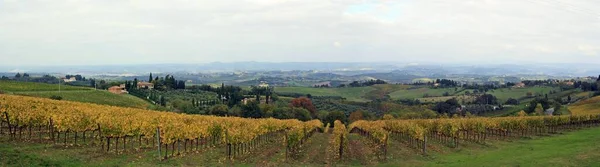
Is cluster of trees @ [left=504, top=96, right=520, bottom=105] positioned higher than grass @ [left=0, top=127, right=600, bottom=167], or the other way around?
grass @ [left=0, top=127, right=600, bottom=167]

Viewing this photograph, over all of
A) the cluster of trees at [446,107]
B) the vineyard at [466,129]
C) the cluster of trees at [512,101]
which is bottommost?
the cluster of trees at [446,107]

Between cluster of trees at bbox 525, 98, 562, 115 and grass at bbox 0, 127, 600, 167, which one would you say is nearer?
grass at bbox 0, 127, 600, 167

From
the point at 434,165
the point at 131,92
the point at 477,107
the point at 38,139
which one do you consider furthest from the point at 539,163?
the point at 477,107

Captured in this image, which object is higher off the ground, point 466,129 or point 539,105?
point 466,129

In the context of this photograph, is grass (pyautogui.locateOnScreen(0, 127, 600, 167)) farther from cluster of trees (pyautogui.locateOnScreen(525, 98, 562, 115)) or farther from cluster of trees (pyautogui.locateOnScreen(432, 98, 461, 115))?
cluster of trees (pyautogui.locateOnScreen(432, 98, 461, 115))

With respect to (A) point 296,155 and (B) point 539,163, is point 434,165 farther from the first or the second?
(A) point 296,155

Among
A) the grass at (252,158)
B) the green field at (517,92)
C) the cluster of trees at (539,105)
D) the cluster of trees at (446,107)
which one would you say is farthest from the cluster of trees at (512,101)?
the grass at (252,158)

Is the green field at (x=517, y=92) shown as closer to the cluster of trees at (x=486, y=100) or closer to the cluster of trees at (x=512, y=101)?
the cluster of trees at (x=512, y=101)

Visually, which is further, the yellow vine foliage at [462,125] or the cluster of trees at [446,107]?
the cluster of trees at [446,107]

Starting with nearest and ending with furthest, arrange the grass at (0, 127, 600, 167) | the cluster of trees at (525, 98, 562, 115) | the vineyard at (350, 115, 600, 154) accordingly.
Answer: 1. the grass at (0, 127, 600, 167)
2. the vineyard at (350, 115, 600, 154)
3. the cluster of trees at (525, 98, 562, 115)

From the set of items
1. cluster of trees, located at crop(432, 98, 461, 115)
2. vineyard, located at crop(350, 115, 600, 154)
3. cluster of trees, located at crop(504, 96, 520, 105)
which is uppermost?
vineyard, located at crop(350, 115, 600, 154)

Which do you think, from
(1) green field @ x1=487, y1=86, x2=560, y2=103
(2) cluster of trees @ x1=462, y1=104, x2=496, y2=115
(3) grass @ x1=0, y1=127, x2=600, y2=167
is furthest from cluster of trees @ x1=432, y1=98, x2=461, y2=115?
(3) grass @ x1=0, y1=127, x2=600, y2=167

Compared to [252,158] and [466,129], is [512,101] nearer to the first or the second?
[466,129]

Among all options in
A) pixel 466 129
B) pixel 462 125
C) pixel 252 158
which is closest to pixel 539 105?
pixel 466 129
